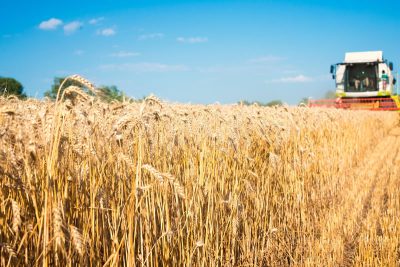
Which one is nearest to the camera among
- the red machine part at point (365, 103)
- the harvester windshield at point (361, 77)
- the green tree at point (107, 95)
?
the green tree at point (107, 95)

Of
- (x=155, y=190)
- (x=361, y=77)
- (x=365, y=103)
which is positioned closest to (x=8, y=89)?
(x=155, y=190)

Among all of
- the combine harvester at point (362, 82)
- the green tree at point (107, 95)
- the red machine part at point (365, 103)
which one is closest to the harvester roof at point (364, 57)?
the combine harvester at point (362, 82)

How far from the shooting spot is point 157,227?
97.9 inches

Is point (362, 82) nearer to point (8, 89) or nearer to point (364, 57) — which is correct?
point (364, 57)

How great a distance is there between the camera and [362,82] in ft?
76.3

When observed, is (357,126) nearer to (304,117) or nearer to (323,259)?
(304,117)

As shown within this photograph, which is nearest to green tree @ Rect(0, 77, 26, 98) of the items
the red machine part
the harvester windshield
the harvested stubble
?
the harvested stubble

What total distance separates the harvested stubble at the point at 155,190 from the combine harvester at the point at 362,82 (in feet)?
60.2

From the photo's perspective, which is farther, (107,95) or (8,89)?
(8,89)

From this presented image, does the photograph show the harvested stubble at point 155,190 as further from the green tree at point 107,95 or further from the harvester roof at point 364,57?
the harvester roof at point 364,57

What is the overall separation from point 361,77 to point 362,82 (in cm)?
32

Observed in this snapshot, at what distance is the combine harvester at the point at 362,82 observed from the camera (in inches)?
875

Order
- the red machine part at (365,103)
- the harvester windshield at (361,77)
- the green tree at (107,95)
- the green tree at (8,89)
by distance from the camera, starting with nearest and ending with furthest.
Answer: the green tree at (107,95)
the green tree at (8,89)
the red machine part at (365,103)
the harvester windshield at (361,77)

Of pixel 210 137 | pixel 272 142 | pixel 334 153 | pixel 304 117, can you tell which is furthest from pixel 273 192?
pixel 334 153
